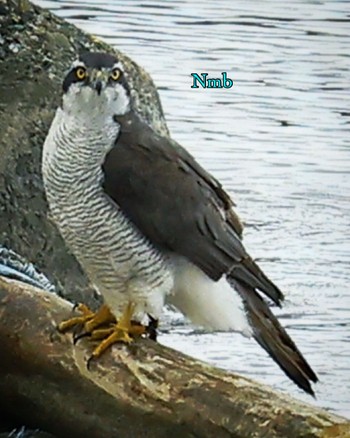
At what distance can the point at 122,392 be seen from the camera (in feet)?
13.1

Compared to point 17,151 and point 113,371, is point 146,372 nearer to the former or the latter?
point 113,371

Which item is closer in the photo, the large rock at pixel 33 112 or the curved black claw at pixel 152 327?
the curved black claw at pixel 152 327

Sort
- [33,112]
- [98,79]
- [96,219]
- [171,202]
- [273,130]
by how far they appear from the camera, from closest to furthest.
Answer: [98,79], [96,219], [171,202], [33,112], [273,130]

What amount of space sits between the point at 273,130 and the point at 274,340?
12.7 ft

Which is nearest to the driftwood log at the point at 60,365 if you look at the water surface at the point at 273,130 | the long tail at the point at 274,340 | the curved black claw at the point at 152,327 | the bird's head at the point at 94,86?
the curved black claw at the point at 152,327

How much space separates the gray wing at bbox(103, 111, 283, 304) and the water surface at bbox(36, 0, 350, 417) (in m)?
1.26

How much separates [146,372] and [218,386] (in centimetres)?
28

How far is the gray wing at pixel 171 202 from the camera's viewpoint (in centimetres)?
414

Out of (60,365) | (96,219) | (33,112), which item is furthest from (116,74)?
(33,112)

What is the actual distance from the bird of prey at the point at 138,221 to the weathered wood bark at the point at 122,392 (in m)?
0.10

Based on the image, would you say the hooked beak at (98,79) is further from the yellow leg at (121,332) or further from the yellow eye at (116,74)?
the yellow leg at (121,332)

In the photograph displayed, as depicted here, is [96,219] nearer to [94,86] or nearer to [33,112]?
[94,86]

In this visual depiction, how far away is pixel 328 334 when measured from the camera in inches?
230

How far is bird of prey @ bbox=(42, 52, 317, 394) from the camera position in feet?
13.3
